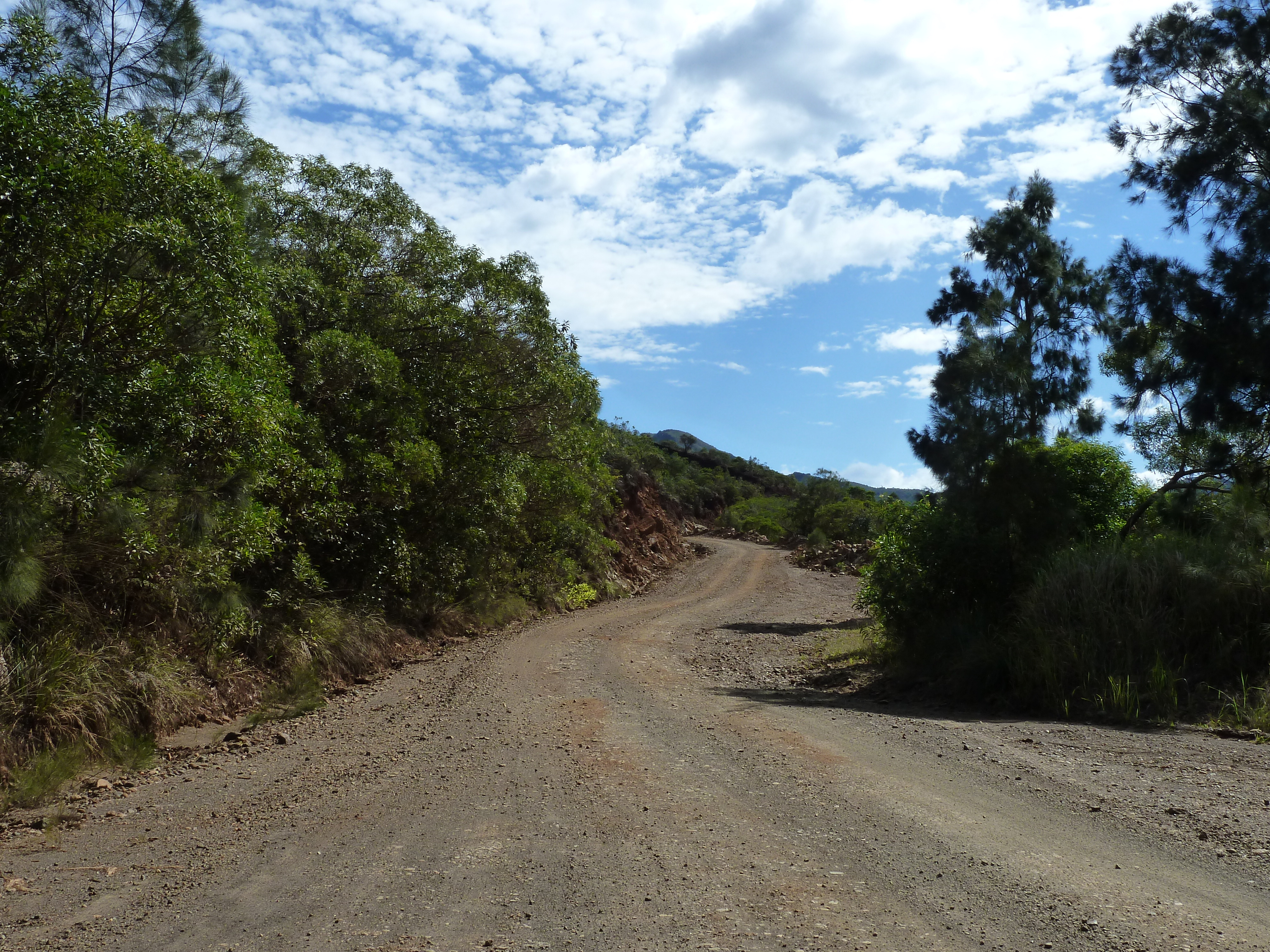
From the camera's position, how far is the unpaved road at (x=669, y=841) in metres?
3.80

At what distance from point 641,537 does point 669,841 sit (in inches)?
1244

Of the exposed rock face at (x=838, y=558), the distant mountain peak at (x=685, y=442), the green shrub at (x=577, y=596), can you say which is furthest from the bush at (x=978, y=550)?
the distant mountain peak at (x=685, y=442)

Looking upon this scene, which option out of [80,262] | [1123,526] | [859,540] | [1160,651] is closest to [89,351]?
A: [80,262]

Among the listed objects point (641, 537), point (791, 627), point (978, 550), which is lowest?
point (791, 627)

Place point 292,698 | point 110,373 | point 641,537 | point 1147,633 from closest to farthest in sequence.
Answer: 1. point 110,373
2. point 1147,633
3. point 292,698
4. point 641,537

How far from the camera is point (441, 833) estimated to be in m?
5.17

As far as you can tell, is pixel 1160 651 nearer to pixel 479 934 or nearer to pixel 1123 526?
pixel 1123 526

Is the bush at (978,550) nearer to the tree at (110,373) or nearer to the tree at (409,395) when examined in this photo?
the tree at (409,395)

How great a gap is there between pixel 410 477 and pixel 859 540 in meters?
33.8

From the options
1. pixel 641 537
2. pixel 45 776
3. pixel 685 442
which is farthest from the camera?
pixel 685 442

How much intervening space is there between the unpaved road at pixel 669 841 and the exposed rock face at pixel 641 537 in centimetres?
2105

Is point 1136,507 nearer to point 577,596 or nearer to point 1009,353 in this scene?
point 1009,353

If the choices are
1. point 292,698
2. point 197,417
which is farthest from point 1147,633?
point 197,417

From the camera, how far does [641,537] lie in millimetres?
36531
